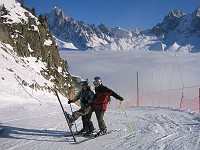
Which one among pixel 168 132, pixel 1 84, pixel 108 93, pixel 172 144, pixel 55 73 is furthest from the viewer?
pixel 55 73

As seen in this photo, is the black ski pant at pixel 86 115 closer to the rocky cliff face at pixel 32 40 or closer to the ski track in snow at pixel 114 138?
the ski track in snow at pixel 114 138

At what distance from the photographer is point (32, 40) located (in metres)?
68.5

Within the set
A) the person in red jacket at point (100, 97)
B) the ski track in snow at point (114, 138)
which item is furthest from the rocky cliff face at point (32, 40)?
the person in red jacket at point (100, 97)

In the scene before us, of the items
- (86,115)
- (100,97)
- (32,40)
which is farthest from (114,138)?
(32,40)

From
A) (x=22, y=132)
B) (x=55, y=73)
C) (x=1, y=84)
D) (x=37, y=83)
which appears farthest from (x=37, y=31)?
(x=22, y=132)

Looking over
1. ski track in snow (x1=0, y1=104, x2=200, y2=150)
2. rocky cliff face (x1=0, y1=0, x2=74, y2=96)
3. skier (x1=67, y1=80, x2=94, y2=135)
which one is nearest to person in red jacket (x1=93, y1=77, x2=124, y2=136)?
skier (x1=67, y1=80, x2=94, y2=135)

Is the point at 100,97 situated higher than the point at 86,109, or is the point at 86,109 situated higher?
the point at 100,97

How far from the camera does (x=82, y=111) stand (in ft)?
36.0

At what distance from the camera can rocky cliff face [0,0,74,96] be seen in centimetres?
6109

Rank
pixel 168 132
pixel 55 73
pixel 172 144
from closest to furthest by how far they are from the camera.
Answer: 1. pixel 172 144
2. pixel 168 132
3. pixel 55 73

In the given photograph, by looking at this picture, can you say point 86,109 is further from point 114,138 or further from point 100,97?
point 114,138

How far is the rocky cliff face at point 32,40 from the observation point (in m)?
61.1

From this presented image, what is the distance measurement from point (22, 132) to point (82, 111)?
234 centimetres

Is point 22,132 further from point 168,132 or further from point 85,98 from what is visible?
point 168,132
